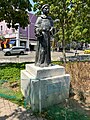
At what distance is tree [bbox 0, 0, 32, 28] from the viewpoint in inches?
525

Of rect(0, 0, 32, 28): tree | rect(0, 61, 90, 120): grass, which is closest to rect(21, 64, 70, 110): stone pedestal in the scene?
rect(0, 61, 90, 120): grass

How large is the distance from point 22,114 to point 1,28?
44309 mm

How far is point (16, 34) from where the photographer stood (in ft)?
146

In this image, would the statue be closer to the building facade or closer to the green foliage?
the green foliage

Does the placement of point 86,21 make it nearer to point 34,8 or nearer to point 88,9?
point 88,9

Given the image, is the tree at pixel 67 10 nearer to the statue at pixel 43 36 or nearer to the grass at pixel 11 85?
the grass at pixel 11 85

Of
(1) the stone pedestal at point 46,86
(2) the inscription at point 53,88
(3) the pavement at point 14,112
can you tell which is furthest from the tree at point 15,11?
(3) the pavement at point 14,112

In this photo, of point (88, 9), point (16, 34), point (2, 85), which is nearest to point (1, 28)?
point (16, 34)

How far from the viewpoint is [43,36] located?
7.57 metres

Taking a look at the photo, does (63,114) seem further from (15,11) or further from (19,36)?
(19,36)

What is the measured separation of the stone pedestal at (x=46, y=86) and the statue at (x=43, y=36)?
0.36 meters

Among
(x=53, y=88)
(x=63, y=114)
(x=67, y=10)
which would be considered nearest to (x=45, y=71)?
(x=53, y=88)

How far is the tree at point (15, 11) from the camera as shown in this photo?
1334 cm

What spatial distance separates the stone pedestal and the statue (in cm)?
36
